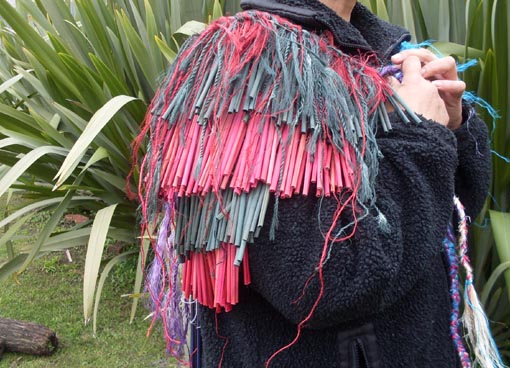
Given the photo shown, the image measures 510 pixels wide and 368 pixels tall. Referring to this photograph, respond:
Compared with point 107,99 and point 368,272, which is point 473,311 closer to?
point 368,272

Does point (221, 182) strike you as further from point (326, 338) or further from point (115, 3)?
point (115, 3)

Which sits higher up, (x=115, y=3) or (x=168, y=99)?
(x=115, y=3)

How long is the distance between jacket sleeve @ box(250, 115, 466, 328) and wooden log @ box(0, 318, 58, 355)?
2.28m

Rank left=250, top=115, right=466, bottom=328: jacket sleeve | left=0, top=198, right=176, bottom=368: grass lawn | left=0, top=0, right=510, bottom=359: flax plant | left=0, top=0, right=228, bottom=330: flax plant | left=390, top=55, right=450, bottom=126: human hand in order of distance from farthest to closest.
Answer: left=0, top=198, right=176, bottom=368: grass lawn
left=0, top=0, right=228, bottom=330: flax plant
left=0, top=0, right=510, bottom=359: flax plant
left=390, top=55, right=450, bottom=126: human hand
left=250, top=115, right=466, bottom=328: jacket sleeve

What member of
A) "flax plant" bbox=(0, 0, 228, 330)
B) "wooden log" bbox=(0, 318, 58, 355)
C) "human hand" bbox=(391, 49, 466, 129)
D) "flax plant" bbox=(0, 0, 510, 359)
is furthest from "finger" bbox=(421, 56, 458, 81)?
"wooden log" bbox=(0, 318, 58, 355)

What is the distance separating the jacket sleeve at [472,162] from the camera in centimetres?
91

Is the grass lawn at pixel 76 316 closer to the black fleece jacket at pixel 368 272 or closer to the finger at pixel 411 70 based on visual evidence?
the black fleece jacket at pixel 368 272

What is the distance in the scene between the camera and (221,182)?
72cm

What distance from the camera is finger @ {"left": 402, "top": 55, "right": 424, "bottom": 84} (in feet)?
2.77

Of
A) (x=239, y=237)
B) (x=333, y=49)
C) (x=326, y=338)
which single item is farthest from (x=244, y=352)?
(x=333, y=49)

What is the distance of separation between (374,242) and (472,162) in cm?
31

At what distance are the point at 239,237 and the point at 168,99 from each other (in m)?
0.24

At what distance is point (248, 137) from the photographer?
73 centimetres

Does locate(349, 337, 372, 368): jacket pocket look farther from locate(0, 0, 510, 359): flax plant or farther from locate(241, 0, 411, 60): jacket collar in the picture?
locate(0, 0, 510, 359): flax plant
